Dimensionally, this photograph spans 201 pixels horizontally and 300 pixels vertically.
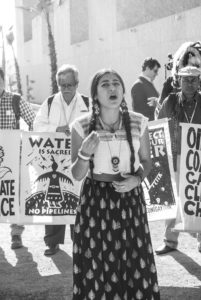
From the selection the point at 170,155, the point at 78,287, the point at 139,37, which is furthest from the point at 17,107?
the point at 139,37

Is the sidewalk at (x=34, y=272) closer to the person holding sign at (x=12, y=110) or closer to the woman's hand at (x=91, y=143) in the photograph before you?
the person holding sign at (x=12, y=110)

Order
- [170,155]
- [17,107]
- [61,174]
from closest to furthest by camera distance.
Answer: [170,155] < [61,174] < [17,107]

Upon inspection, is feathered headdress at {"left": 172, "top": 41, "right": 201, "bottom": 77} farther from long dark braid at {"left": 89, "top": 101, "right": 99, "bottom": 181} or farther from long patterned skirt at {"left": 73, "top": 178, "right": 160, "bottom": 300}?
long patterned skirt at {"left": 73, "top": 178, "right": 160, "bottom": 300}

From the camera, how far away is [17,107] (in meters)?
5.52

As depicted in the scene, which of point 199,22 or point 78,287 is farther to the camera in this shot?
point 199,22

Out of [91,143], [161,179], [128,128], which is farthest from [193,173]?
[91,143]

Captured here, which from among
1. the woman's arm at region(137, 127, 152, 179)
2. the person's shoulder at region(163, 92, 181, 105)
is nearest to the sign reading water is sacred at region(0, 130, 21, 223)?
the person's shoulder at region(163, 92, 181, 105)

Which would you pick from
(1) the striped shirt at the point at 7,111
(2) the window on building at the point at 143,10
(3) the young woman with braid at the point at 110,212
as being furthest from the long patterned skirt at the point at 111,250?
(2) the window on building at the point at 143,10

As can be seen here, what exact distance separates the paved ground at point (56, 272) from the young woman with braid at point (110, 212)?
0.86 meters

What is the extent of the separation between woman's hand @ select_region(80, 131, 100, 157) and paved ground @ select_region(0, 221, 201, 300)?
62.3 inches

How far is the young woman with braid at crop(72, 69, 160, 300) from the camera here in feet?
11.0

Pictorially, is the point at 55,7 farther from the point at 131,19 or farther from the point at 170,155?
the point at 170,155

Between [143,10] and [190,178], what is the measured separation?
1027 inches

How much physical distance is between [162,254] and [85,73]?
31.9 m
